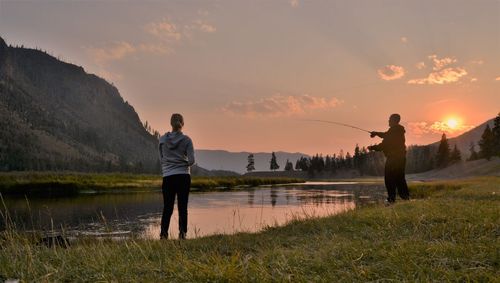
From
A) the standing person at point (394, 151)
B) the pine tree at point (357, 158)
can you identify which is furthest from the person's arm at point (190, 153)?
the pine tree at point (357, 158)

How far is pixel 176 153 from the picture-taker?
10.2 m

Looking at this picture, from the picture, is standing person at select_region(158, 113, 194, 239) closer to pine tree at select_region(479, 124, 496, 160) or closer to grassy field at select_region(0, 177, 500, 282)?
grassy field at select_region(0, 177, 500, 282)

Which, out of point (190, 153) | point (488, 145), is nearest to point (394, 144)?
point (190, 153)

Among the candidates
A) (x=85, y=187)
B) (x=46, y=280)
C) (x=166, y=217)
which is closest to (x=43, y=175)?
(x=85, y=187)

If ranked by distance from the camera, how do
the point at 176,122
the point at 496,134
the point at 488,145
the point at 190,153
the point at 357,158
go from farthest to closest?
1. the point at 357,158
2. the point at 488,145
3. the point at 496,134
4. the point at 176,122
5. the point at 190,153

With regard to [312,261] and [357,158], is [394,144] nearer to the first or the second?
[312,261]

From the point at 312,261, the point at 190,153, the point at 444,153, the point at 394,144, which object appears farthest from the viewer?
the point at 444,153

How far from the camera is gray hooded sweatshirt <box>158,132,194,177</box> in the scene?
10188mm

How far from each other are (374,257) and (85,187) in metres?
50.3

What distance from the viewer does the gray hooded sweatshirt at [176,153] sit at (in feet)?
33.4

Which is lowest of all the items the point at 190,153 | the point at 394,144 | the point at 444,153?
the point at 190,153

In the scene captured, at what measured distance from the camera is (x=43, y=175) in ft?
179

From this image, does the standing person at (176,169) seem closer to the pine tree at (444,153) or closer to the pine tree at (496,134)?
the pine tree at (496,134)

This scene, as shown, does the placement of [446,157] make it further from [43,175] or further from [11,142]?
[11,142]
